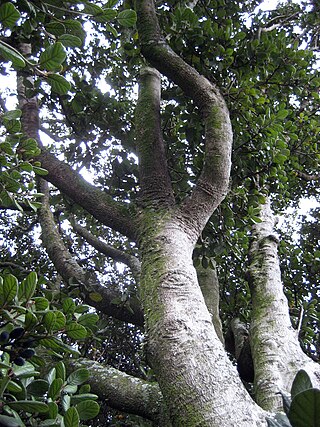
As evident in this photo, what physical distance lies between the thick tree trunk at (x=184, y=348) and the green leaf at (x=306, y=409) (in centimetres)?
80

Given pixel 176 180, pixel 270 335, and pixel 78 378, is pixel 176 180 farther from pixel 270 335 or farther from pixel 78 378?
pixel 78 378

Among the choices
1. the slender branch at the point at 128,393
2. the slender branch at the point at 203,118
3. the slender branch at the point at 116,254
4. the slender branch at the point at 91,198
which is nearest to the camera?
the slender branch at the point at 128,393

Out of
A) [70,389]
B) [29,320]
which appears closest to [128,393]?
[70,389]

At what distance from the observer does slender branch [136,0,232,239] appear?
2363 mm

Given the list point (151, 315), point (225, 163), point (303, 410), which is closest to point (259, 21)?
point (225, 163)

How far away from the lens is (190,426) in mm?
1393

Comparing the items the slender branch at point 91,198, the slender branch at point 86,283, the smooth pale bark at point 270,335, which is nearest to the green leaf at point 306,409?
the smooth pale bark at point 270,335

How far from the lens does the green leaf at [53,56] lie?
1477 millimetres

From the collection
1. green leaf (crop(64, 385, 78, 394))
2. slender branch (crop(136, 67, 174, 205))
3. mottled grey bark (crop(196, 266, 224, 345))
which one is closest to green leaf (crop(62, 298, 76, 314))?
green leaf (crop(64, 385, 78, 394))

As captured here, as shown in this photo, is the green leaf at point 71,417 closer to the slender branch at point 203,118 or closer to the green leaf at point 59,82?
the green leaf at point 59,82

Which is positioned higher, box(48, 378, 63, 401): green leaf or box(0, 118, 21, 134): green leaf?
box(0, 118, 21, 134): green leaf

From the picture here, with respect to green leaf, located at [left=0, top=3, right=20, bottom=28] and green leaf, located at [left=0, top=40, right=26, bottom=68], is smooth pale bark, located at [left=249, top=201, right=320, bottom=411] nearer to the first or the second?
green leaf, located at [left=0, top=40, right=26, bottom=68]

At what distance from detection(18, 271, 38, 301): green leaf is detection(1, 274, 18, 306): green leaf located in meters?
0.06

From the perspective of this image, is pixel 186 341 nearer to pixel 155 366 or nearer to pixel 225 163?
pixel 155 366
